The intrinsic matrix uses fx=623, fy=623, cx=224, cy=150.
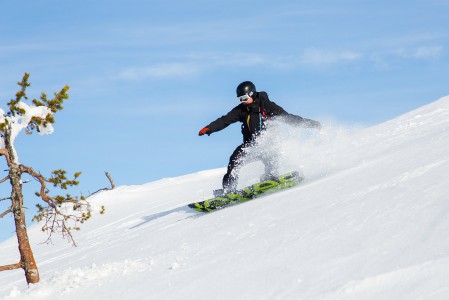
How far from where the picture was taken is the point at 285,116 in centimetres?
1100

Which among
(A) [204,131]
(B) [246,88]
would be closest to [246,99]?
(B) [246,88]

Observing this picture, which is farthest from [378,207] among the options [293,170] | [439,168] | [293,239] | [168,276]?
[293,170]

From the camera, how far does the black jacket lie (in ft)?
35.4

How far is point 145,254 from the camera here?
7895 mm

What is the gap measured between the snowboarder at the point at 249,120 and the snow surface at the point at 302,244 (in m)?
0.35

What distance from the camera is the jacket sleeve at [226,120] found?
10.9m

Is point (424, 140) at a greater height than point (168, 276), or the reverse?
point (424, 140)

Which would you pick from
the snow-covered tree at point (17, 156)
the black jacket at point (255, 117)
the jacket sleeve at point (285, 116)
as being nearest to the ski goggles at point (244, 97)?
the black jacket at point (255, 117)

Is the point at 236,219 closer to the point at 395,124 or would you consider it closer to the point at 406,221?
the point at 406,221

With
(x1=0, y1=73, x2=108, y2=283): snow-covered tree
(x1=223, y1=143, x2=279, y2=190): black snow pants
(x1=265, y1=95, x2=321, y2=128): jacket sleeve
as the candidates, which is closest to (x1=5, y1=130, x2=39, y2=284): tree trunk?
(x1=0, y1=73, x2=108, y2=283): snow-covered tree

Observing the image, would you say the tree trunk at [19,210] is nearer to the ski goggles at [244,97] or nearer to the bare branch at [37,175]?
the bare branch at [37,175]

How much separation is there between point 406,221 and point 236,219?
318 centimetres

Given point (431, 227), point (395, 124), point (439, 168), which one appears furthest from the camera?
point (395, 124)

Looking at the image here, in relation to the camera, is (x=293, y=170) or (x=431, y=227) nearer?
(x=431, y=227)
